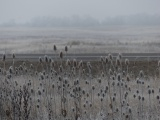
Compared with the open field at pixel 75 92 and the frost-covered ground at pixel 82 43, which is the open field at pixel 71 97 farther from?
the frost-covered ground at pixel 82 43

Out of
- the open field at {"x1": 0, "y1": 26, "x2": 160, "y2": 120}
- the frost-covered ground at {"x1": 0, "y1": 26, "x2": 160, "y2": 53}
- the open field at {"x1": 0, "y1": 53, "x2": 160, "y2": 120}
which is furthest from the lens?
the frost-covered ground at {"x1": 0, "y1": 26, "x2": 160, "y2": 53}

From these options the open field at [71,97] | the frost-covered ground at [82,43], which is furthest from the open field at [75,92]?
the frost-covered ground at [82,43]

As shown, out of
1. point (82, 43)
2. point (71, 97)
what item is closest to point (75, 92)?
point (71, 97)

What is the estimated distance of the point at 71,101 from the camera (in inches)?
500

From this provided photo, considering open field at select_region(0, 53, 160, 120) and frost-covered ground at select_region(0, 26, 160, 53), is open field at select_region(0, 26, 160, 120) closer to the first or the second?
open field at select_region(0, 53, 160, 120)

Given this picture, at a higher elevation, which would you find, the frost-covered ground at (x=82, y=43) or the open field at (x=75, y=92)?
the open field at (x=75, y=92)

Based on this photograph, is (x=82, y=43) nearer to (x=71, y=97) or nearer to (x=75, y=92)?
(x=71, y=97)

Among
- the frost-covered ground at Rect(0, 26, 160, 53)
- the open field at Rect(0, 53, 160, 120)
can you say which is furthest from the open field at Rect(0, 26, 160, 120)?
the frost-covered ground at Rect(0, 26, 160, 53)

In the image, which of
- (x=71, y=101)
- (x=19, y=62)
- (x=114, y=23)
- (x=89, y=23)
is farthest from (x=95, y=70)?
(x=114, y=23)

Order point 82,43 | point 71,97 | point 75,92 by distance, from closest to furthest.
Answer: point 75,92 < point 71,97 < point 82,43

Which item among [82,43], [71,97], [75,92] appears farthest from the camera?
[82,43]

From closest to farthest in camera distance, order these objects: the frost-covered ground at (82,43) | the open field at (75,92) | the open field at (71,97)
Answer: the open field at (71,97)
the open field at (75,92)
the frost-covered ground at (82,43)

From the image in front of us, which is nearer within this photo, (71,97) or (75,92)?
(75,92)

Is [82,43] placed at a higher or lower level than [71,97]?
lower
